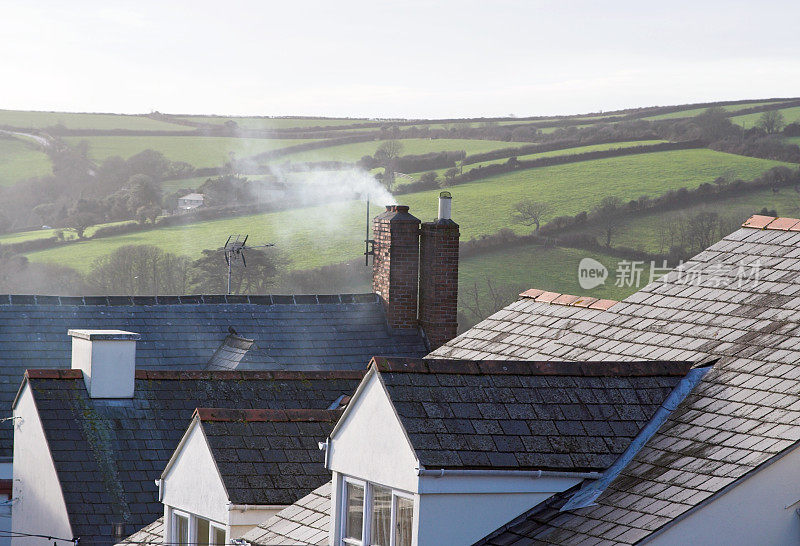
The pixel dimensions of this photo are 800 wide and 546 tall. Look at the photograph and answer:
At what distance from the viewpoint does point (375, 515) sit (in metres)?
7.41

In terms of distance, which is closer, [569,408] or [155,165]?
[569,408]

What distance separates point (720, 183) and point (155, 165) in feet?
152

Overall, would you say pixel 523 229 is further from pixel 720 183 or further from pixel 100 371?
pixel 100 371

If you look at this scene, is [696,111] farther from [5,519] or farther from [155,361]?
[5,519]

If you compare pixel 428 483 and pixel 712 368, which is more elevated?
pixel 712 368

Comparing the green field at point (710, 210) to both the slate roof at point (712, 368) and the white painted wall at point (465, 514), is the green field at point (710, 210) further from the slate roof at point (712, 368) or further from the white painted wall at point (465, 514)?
the white painted wall at point (465, 514)

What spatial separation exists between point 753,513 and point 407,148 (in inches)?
3385

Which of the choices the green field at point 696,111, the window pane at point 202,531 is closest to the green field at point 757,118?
the green field at point 696,111

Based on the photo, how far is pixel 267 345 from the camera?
73.0 feet

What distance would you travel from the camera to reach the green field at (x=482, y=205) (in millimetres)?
74375

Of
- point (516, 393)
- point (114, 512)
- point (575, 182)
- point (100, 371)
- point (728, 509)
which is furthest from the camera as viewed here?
point (575, 182)

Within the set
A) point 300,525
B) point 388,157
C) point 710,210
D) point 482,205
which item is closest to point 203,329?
point 300,525

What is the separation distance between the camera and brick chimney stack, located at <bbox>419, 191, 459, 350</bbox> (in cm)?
2275

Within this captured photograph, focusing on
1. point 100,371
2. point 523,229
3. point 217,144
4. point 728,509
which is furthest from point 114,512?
point 217,144
